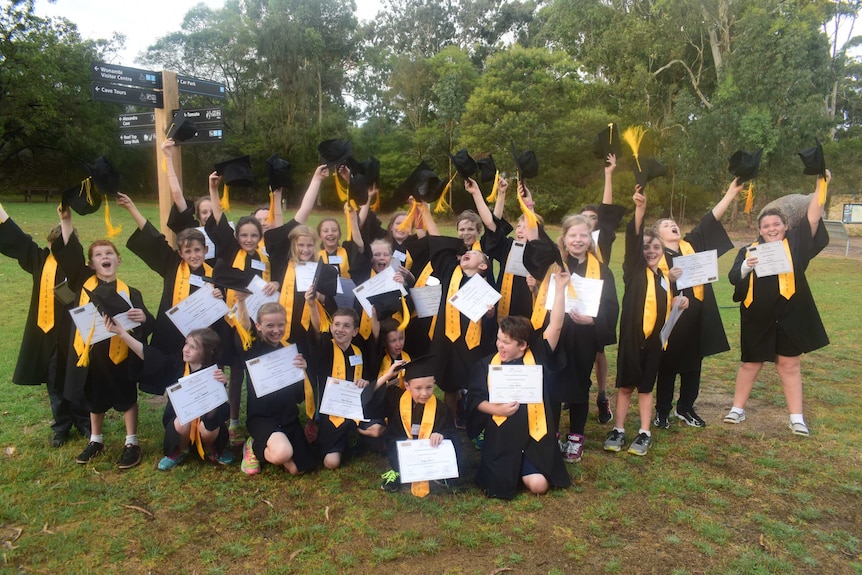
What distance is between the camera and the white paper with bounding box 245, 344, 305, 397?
4547 millimetres

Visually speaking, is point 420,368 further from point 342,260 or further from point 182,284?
point 182,284

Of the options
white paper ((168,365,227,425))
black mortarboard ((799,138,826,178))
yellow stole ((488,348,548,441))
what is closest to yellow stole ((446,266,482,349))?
yellow stole ((488,348,548,441))

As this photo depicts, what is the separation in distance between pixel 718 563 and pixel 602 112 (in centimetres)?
3204

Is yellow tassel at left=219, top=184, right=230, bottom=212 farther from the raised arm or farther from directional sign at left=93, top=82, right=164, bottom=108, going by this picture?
the raised arm

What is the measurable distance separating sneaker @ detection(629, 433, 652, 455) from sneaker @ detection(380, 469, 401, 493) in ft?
6.70

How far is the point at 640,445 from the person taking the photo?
500cm

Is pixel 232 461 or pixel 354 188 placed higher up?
pixel 354 188

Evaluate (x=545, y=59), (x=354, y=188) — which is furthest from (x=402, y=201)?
(x=545, y=59)

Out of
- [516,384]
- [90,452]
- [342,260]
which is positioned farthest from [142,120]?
[516,384]

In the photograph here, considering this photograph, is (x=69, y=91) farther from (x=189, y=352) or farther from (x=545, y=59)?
(x=189, y=352)

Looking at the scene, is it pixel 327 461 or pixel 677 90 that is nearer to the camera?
pixel 327 461

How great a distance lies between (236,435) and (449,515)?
7.60 feet

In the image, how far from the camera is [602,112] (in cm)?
3253

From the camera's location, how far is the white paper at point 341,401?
15.4ft
